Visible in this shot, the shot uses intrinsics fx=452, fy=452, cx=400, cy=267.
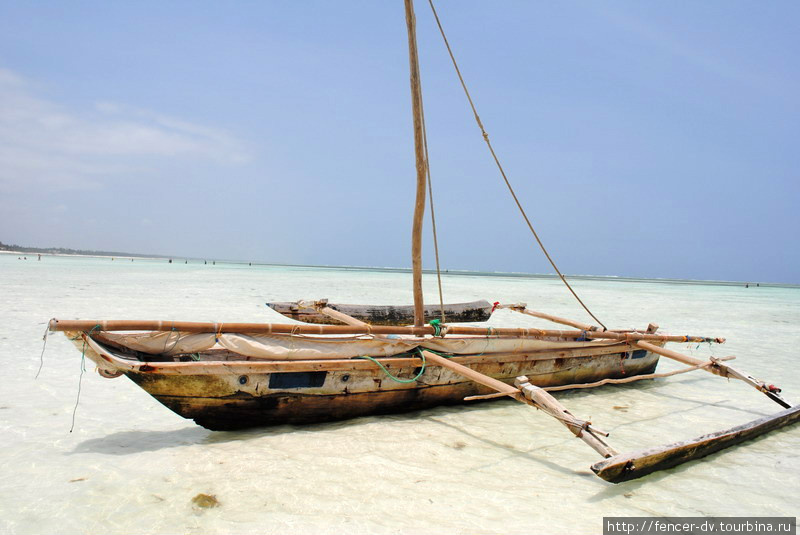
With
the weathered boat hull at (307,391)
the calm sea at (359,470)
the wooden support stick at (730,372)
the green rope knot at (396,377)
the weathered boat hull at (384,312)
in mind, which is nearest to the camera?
the calm sea at (359,470)

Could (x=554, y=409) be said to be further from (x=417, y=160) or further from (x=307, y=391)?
(x=417, y=160)

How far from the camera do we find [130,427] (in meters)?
4.10

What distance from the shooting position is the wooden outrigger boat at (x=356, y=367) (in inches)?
129

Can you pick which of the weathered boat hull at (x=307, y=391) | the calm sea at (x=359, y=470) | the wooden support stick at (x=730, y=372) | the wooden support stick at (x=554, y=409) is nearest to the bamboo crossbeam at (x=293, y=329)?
the weathered boat hull at (x=307, y=391)

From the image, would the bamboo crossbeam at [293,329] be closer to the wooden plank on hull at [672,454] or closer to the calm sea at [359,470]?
the calm sea at [359,470]

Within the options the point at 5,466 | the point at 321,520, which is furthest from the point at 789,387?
the point at 5,466

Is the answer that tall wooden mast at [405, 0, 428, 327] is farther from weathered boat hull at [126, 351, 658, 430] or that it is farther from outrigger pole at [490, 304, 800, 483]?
outrigger pole at [490, 304, 800, 483]

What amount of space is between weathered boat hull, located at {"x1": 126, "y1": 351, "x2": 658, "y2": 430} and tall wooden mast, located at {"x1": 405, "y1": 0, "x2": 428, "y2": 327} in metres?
0.82

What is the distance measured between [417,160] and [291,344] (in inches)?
96.7

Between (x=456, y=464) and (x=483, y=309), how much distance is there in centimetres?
505

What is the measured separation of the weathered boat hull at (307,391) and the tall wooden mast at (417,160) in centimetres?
82

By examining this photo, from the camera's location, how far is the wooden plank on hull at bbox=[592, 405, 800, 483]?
2.99 m

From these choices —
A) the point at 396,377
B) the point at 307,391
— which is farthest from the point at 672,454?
the point at 307,391

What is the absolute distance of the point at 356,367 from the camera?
402cm
